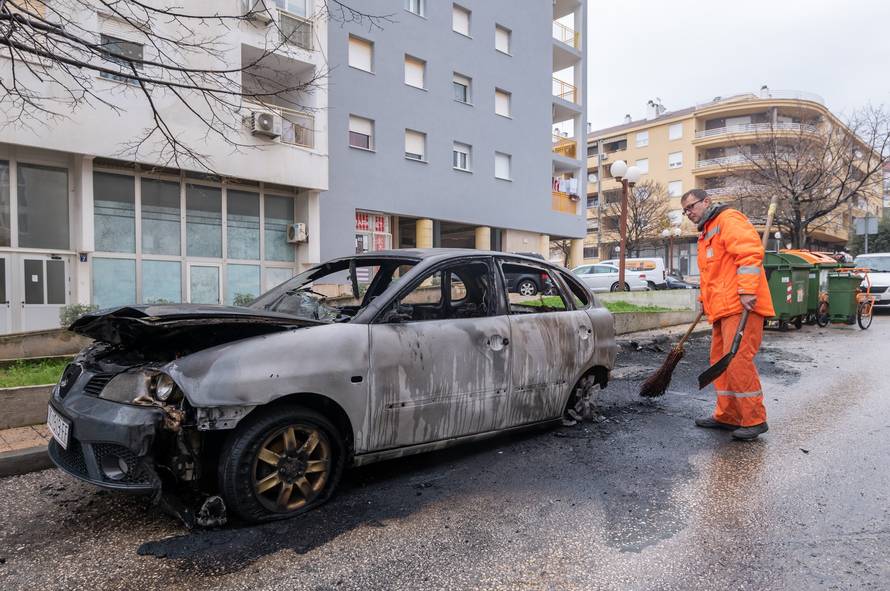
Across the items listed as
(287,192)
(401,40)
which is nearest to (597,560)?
(287,192)

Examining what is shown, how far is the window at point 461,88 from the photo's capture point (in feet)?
69.5

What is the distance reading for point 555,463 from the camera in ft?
13.1

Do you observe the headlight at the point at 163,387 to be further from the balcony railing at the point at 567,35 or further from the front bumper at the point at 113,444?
the balcony railing at the point at 567,35

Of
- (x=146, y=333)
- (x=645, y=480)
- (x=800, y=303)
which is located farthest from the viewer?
(x=800, y=303)

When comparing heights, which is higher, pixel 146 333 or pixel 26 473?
pixel 146 333

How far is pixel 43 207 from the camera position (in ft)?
39.0

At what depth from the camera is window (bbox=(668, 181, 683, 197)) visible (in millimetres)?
45969

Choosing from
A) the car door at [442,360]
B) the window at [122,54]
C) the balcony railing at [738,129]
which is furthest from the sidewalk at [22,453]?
the balcony railing at [738,129]

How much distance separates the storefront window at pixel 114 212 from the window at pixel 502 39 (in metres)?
15.9

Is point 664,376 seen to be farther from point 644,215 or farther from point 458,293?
point 644,215

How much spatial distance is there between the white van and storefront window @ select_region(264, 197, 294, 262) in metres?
14.8

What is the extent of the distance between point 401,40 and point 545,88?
8.52 m

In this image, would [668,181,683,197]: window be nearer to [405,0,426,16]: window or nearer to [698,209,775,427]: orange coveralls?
[405,0,426,16]: window

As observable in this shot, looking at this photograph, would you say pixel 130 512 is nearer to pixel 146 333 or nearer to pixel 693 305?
pixel 146 333
